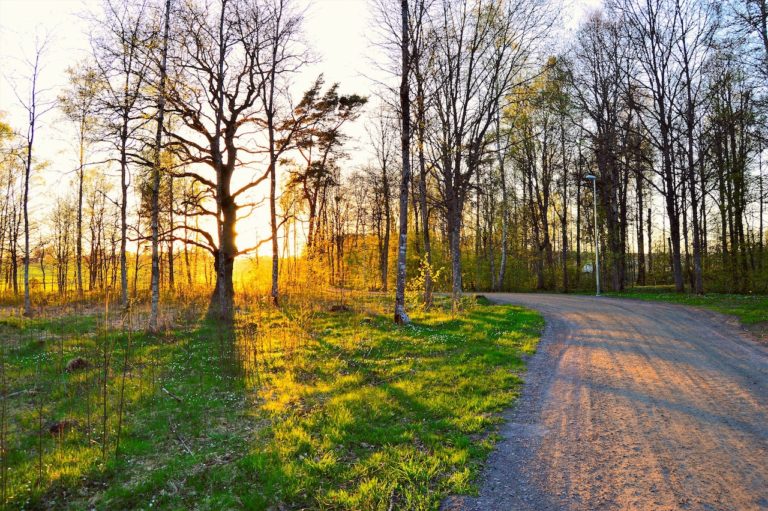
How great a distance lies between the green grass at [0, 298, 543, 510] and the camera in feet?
13.9

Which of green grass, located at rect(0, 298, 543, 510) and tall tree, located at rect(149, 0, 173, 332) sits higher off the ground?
tall tree, located at rect(149, 0, 173, 332)

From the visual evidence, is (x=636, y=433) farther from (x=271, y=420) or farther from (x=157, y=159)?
(x=157, y=159)

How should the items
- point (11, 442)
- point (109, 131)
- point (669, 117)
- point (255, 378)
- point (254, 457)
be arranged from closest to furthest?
1. point (254, 457)
2. point (11, 442)
3. point (255, 378)
4. point (109, 131)
5. point (669, 117)

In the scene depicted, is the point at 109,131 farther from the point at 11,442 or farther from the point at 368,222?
the point at 368,222

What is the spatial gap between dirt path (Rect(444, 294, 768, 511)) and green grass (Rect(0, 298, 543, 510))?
0.48 m

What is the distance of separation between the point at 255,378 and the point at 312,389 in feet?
5.59

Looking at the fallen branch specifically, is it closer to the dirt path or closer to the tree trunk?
the dirt path

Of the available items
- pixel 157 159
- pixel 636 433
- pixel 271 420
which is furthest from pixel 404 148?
pixel 636 433

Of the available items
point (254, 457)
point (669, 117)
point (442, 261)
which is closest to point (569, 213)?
point (442, 261)

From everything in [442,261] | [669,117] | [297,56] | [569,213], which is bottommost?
[442,261]

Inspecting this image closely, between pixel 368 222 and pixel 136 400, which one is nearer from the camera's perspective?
pixel 136 400

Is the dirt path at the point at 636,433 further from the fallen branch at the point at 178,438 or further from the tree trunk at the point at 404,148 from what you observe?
the tree trunk at the point at 404,148

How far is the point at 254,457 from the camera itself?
4.82 meters

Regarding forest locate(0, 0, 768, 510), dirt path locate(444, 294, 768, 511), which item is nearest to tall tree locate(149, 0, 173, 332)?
forest locate(0, 0, 768, 510)
